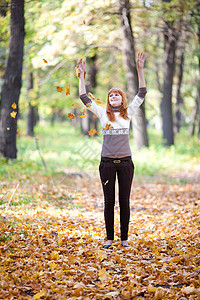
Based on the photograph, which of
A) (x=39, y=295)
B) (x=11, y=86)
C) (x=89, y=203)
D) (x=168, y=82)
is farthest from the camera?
(x=168, y=82)

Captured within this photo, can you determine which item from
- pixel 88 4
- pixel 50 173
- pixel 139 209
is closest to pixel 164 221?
pixel 139 209

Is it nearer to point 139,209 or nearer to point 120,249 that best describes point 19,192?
point 139,209

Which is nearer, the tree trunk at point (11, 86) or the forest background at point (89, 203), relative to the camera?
the forest background at point (89, 203)

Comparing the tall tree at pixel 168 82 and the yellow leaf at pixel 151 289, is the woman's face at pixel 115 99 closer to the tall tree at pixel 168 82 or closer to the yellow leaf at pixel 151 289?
the yellow leaf at pixel 151 289

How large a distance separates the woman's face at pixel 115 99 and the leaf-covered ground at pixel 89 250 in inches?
78.2

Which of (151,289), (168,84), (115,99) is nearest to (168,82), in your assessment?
(168,84)

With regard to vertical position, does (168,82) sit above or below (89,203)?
above

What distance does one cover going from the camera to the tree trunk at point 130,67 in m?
11.7

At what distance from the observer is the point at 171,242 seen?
190 inches

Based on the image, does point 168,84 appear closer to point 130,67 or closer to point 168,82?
point 168,82

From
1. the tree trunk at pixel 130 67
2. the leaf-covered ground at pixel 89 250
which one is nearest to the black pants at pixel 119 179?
the leaf-covered ground at pixel 89 250

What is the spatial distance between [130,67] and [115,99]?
30.2 feet

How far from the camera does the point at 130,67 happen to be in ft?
43.4

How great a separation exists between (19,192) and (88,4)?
5815 mm
